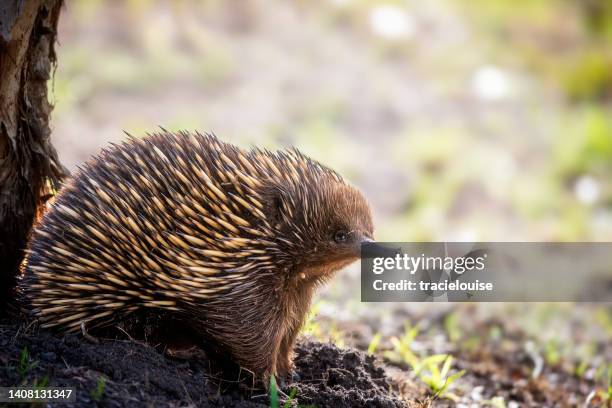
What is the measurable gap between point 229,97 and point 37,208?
7.54 meters

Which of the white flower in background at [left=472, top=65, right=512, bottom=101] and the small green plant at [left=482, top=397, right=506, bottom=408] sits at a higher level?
the white flower in background at [left=472, top=65, right=512, bottom=101]

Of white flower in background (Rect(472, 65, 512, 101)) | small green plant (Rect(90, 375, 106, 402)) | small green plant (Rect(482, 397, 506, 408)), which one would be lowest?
small green plant (Rect(90, 375, 106, 402))

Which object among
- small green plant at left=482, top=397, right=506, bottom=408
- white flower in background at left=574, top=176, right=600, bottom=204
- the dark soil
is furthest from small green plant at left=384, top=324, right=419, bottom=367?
white flower in background at left=574, top=176, right=600, bottom=204

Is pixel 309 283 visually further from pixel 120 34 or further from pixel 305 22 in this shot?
pixel 305 22

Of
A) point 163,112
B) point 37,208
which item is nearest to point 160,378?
point 37,208

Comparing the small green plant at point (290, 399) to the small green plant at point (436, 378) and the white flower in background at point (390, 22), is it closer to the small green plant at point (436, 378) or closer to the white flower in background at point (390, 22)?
the small green plant at point (436, 378)

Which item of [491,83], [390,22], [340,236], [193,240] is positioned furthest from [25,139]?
[390,22]

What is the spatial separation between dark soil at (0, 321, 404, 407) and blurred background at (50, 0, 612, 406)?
7.94 ft

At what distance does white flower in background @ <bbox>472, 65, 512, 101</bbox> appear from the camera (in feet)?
47.2

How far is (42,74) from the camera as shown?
197 inches

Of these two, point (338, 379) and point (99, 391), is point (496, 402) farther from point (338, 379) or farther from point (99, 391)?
point (99, 391)

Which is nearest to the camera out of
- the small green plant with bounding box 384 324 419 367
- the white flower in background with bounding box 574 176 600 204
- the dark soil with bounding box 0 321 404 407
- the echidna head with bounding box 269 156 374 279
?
the dark soil with bounding box 0 321 404 407

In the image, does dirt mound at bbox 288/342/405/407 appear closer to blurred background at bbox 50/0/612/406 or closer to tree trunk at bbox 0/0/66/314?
tree trunk at bbox 0/0/66/314

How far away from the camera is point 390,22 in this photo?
612 inches
